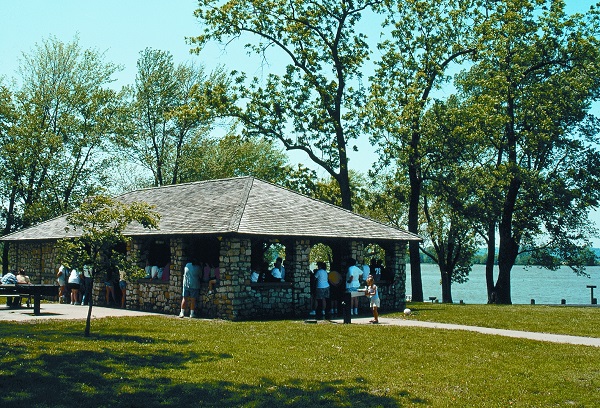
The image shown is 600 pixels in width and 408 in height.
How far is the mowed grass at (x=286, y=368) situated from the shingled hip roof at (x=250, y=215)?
466 cm

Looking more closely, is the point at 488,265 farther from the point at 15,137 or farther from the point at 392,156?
the point at 15,137

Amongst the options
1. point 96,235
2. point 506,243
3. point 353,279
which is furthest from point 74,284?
point 506,243

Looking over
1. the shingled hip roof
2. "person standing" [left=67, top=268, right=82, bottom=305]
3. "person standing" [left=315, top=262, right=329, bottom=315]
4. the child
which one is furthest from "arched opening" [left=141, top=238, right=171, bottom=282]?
the child

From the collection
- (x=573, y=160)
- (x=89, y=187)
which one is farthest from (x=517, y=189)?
(x=89, y=187)

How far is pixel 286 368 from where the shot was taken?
37.7 feet

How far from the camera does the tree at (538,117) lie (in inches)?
1270

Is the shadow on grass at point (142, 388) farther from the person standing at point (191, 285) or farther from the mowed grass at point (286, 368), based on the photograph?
the person standing at point (191, 285)

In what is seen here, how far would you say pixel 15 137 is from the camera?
40.8m

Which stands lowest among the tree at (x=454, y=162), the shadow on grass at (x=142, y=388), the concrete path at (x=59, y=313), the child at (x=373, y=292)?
the shadow on grass at (x=142, y=388)

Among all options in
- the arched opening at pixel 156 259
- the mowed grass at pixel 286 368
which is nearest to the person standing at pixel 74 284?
the arched opening at pixel 156 259

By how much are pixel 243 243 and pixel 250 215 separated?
1.33 meters

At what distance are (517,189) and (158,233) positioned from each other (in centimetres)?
2038

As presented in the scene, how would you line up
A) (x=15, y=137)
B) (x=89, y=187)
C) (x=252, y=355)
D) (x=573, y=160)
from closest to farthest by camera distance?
(x=252, y=355) < (x=573, y=160) < (x=15, y=137) < (x=89, y=187)

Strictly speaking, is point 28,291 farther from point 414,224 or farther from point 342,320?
point 414,224
